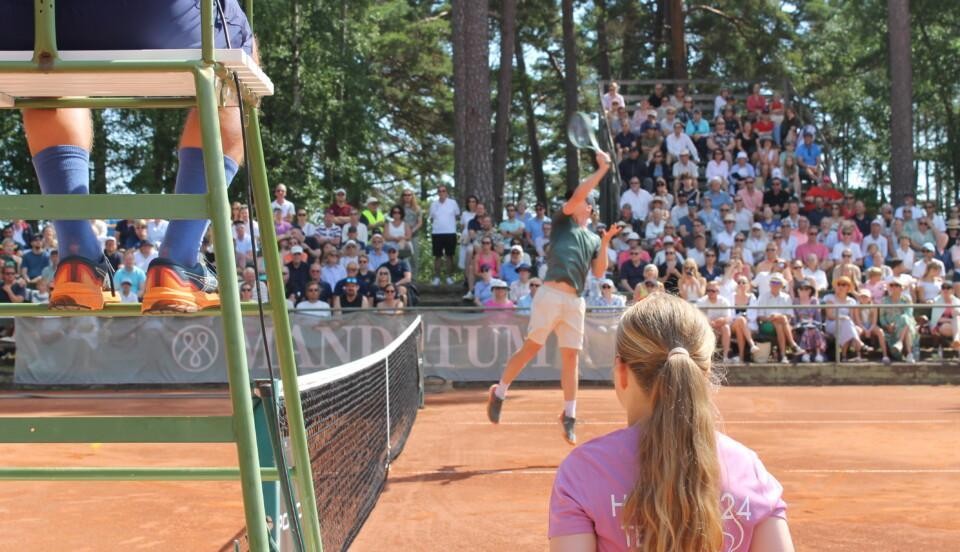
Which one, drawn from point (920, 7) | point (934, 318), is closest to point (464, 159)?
point (934, 318)

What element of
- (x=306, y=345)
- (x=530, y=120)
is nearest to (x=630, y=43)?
(x=530, y=120)

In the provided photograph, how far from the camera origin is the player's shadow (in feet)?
26.6

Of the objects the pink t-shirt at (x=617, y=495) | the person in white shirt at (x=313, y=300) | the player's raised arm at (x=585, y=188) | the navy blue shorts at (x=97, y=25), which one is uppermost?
the navy blue shorts at (x=97, y=25)

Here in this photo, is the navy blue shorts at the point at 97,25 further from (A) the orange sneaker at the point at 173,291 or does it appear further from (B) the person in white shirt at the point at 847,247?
(B) the person in white shirt at the point at 847,247

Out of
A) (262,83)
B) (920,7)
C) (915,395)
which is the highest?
(920,7)

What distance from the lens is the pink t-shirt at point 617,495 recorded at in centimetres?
237

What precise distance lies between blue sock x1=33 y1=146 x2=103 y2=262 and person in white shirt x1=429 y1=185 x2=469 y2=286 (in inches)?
659

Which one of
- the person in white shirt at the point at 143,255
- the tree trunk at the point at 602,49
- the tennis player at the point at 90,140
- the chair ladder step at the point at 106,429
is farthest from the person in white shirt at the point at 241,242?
the tree trunk at the point at 602,49

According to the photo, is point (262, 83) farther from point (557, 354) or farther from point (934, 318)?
point (934, 318)

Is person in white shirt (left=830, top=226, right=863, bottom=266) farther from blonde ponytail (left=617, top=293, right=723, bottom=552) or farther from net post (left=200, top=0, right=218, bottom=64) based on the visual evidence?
net post (left=200, top=0, right=218, bottom=64)

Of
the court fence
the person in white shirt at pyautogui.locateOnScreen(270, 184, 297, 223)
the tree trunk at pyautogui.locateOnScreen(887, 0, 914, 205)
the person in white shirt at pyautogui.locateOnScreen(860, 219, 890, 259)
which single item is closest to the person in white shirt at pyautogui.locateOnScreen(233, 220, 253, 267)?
the person in white shirt at pyautogui.locateOnScreen(270, 184, 297, 223)

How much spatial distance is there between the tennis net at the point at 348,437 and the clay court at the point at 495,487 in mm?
215

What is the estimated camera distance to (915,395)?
48.2 ft

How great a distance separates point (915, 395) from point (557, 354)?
200 inches
